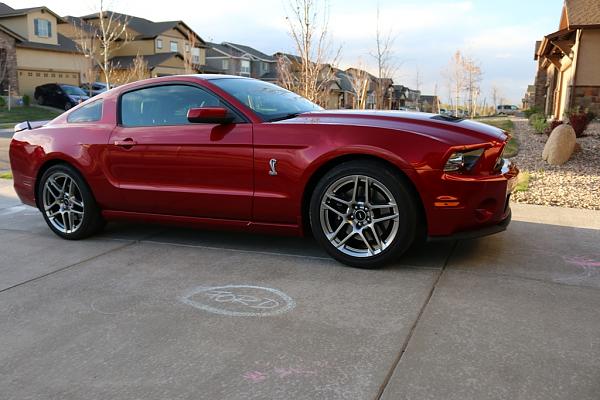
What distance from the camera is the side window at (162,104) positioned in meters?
4.89

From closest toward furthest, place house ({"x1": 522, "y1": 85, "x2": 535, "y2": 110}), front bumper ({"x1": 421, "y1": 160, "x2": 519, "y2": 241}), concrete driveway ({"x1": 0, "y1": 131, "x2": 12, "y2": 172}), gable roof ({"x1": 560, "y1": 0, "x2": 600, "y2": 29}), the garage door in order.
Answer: front bumper ({"x1": 421, "y1": 160, "x2": 519, "y2": 241}) → concrete driveway ({"x1": 0, "y1": 131, "x2": 12, "y2": 172}) → gable roof ({"x1": 560, "y1": 0, "x2": 600, "y2": 29}) → the garage door → house ({"x1": 522, "y1": 85, "x2": 535, "y2": 110})

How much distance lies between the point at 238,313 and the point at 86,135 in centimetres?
280

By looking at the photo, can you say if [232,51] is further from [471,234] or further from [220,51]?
[471,234]

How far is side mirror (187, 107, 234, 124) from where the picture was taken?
14.6ft

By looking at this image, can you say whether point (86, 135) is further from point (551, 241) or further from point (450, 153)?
point (551, 241)

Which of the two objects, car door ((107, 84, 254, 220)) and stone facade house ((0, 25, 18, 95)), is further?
stone facade house ((0, 25, 18, 95))

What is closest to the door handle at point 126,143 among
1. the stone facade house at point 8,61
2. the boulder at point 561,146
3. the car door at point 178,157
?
the car door at point 178,157

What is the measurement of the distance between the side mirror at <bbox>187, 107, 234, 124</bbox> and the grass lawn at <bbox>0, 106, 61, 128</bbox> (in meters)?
24.0

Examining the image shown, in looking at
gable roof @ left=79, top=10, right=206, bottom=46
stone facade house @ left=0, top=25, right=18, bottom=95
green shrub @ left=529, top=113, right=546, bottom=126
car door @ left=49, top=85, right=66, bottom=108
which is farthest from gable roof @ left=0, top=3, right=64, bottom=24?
green shrub @ left=529, top=113, right=546, bottom=126

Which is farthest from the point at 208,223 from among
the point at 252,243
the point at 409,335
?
the point at 409,335

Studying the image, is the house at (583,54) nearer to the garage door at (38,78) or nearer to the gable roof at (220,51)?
the garage door at (38,78)

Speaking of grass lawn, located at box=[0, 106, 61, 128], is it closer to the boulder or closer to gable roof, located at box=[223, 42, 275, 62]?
the boulder

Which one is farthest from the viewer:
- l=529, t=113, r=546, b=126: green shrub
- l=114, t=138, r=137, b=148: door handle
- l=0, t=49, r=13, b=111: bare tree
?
l=0, t=49, r=13, b=111: bare tree

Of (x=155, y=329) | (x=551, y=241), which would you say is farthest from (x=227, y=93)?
(x=551, y=241)
